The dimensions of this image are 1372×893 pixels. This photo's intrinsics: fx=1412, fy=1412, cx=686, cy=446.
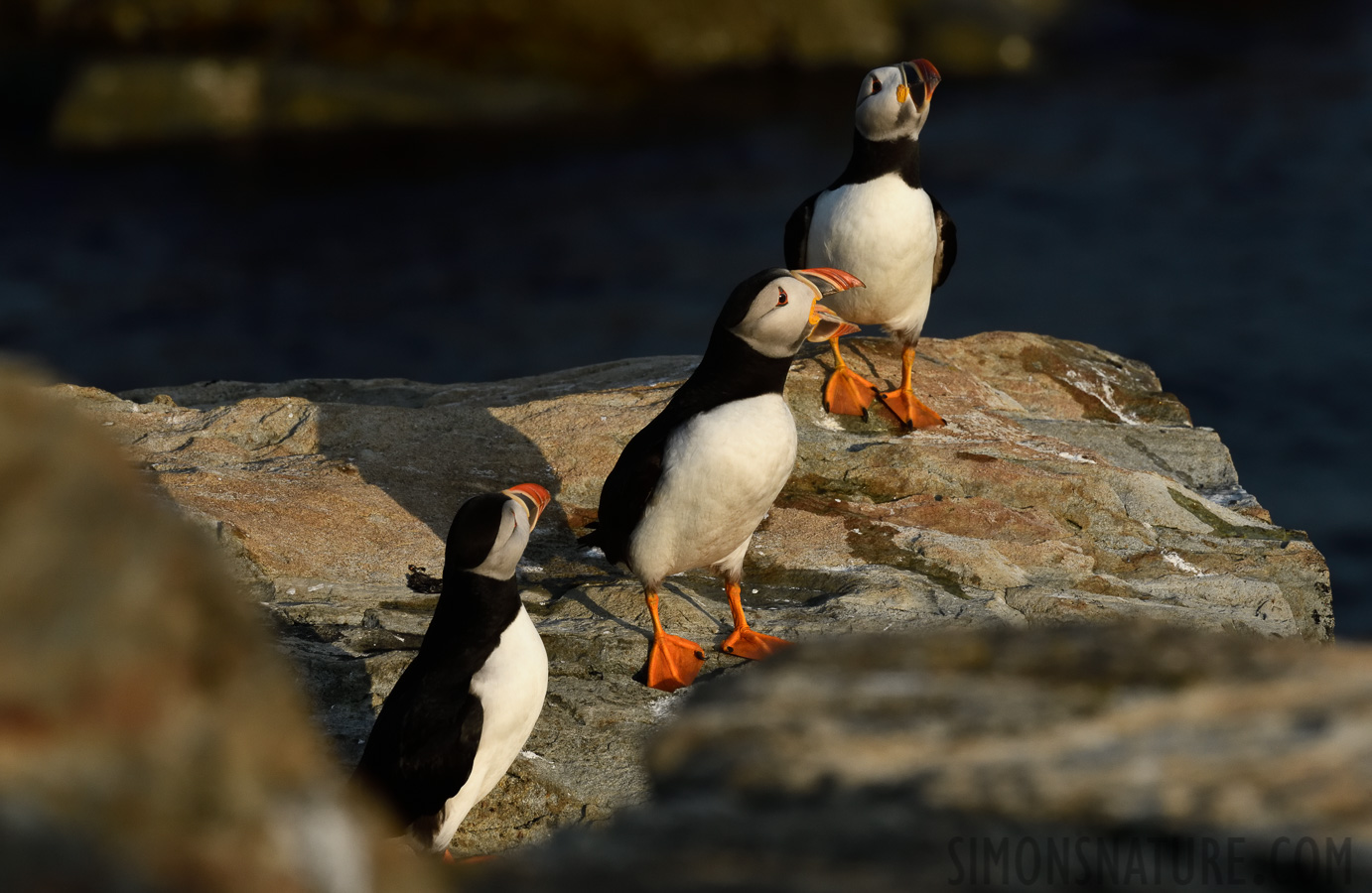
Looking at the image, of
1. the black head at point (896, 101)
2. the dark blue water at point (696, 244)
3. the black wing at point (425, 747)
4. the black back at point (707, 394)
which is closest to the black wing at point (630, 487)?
the black back at point (707, 394)

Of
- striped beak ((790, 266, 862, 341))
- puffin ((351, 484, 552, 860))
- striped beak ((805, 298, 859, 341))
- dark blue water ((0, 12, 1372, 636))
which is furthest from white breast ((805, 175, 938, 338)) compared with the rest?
dark blue water ((0, 12, 1372, 636))

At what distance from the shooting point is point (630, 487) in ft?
16.2

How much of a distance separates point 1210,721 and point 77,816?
1.43 metres

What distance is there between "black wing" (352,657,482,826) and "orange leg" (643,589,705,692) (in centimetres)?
92

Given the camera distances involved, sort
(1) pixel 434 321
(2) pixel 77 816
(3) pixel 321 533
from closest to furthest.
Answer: (2) pixel 77 816
(3) pixel 321 533
(1) pixel 434 321

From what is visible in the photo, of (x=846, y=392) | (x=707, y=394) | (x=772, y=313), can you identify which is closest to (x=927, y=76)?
(x=846, y=392)

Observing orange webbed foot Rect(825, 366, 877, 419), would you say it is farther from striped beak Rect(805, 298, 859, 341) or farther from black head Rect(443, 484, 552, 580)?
black head Rect(443, 484, 552, 580)

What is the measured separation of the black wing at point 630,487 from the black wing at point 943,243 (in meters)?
2.27

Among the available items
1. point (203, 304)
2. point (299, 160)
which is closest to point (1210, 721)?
point (203, 304)

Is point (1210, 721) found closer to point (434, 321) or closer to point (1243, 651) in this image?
point (1243, 651)

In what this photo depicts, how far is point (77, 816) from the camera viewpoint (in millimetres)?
1482

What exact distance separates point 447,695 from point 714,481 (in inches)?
48.2

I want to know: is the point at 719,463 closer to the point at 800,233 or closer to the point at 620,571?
the point at 620,571

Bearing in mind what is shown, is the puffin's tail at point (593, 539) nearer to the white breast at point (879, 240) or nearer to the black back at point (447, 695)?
the black back at point (447, 695)
